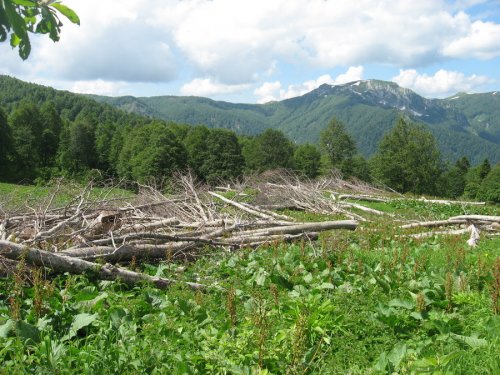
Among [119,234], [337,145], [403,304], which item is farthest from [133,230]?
[337,145]

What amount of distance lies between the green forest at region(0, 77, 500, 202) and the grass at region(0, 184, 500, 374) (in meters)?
33.4

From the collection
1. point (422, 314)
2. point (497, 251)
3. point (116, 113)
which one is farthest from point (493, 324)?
point (116, 113)

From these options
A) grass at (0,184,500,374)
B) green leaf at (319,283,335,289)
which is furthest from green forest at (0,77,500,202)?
green leaf at (319,283,335,289)

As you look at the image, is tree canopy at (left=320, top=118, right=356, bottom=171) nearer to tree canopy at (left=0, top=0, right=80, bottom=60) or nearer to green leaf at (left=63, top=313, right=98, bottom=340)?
green leaf at (left=63, top=313, right=98, bottom=340)

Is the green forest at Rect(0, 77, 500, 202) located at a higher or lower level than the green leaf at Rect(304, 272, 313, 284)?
higher

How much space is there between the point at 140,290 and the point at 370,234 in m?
6.01

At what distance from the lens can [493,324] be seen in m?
3.69

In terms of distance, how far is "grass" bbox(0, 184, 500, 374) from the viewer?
325 centimetres

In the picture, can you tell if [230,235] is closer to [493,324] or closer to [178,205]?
[178,205]

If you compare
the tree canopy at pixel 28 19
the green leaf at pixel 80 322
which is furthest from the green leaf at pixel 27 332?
the tree canopy at pixel 28 19

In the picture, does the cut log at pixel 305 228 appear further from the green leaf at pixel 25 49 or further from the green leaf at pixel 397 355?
the green leaf at pixel 25 49

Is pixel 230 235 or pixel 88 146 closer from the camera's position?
pixel 230 235

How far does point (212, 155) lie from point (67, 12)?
49.7m

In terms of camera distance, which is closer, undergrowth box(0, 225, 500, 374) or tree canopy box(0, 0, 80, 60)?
tree canopy box(0, 0, 80, 60)
